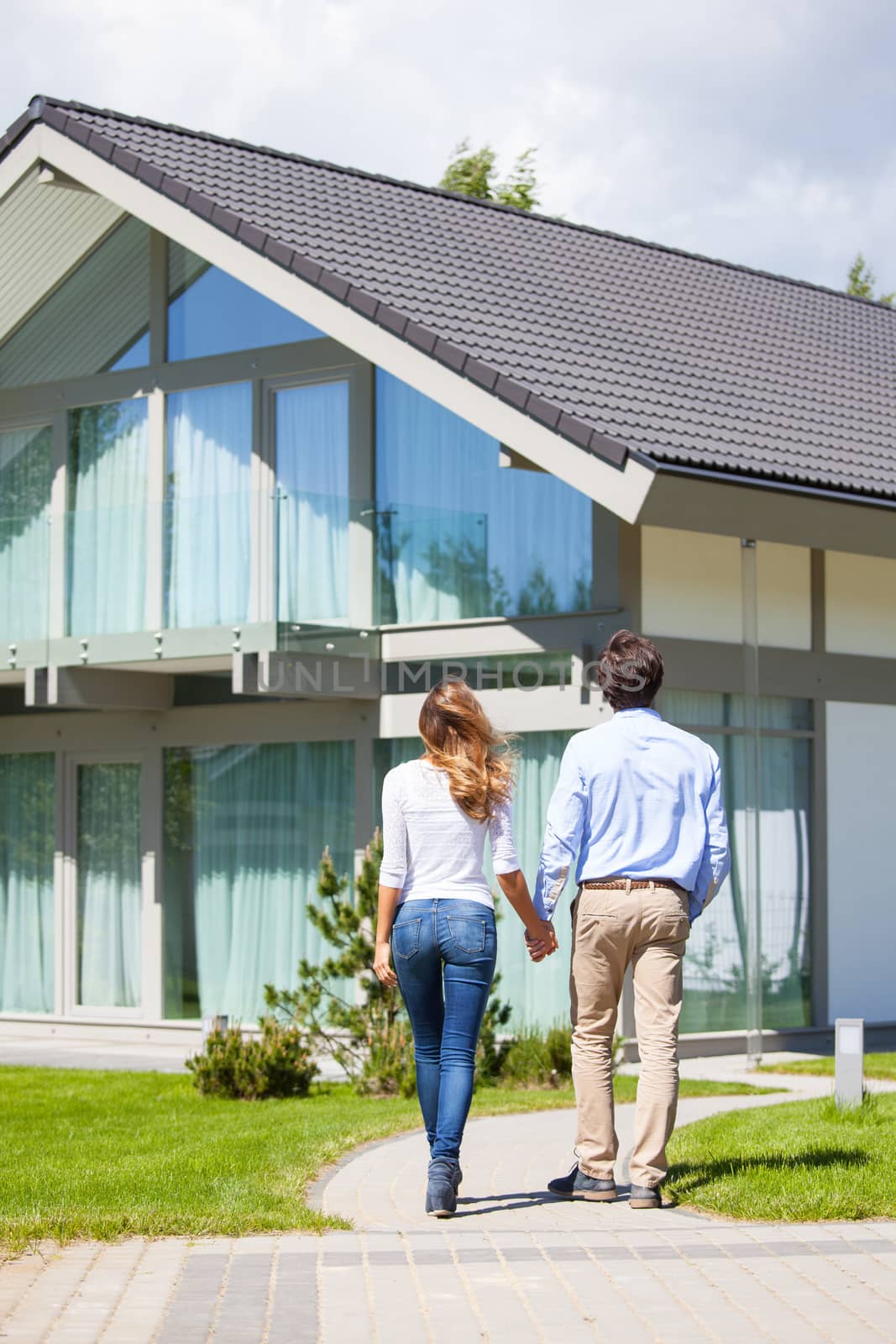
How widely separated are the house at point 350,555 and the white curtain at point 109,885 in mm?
31

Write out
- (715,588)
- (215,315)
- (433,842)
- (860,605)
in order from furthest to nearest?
1. (215,315)
2. (860,605)
3. (715,588)
4. (433,842)

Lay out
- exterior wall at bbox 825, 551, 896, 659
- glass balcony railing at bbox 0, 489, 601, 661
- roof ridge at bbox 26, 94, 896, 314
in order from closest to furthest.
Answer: glass balcony railing at bbox 0, 489, 601, 661, exterior wall at bbox 825, 551, 896, 659, roof ridge at bbox 26, 94, 896, 314

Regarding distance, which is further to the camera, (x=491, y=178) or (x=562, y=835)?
(x=491, y=178)

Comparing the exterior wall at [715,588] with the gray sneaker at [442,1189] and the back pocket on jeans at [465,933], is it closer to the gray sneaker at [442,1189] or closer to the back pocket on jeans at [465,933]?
the back pocket on jeans at [465,933]

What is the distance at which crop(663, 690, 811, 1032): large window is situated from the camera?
1388cm

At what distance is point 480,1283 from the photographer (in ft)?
18.6

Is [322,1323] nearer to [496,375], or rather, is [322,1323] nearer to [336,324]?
[496,375]

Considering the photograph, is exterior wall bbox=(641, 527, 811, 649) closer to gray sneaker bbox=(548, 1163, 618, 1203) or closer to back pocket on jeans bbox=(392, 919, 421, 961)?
gray sneaker bbox=(548, 1163, 618, 1203)

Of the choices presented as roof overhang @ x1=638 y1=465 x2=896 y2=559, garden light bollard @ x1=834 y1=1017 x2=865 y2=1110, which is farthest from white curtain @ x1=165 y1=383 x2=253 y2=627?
garden light bollard @ x1=834 y1=1017 x2=865 y2=1110

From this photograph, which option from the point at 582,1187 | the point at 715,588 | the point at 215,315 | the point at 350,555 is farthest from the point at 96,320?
the point at 582,1187

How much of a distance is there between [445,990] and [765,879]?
309 inches

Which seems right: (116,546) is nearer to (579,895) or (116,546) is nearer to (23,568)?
(23,568)

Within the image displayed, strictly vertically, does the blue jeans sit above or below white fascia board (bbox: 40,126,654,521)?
below

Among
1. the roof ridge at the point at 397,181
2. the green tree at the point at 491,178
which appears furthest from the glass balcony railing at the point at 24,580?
the green tree at the point at 491,178
